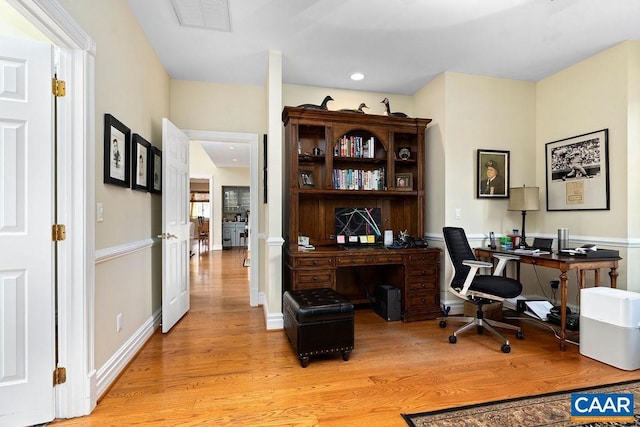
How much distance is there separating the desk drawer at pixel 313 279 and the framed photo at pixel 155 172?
1.64m

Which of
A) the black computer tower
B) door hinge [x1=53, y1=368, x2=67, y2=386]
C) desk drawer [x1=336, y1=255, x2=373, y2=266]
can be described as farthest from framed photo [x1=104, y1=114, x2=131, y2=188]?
the black computer tower

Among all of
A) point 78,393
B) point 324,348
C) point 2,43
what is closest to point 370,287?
point 324,348

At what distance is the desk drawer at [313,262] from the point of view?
3.05m

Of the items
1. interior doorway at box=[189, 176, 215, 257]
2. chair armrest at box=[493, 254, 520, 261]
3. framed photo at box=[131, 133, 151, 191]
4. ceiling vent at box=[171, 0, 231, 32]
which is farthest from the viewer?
interior doorway at box=[189, 176, 215, 257]

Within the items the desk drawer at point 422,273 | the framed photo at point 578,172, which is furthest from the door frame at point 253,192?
the framed photo at point 578,172

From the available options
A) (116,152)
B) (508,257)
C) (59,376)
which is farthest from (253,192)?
(508,257)

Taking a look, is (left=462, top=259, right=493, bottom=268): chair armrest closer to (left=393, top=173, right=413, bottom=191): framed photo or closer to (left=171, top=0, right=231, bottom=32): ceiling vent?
(left=393, top=173, right=413, bottom=191): framed photo

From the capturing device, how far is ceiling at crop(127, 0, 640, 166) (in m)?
2.45

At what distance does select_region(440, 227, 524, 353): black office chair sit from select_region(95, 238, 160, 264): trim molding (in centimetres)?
278

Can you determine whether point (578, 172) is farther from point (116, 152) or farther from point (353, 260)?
point (116, 152)

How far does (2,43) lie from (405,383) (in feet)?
10.1

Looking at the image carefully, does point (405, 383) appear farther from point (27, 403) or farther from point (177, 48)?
point (177, 48)

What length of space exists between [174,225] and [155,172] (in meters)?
0.57

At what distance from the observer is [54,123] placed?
1723 millimetres
